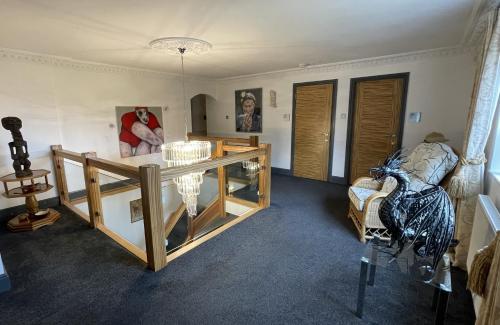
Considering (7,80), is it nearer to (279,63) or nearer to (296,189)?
(279,63)

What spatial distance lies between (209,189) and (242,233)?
1383 millimetres

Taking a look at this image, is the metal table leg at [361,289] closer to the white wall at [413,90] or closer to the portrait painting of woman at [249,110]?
the white wall at [413,90]

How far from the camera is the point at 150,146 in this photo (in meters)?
4.95

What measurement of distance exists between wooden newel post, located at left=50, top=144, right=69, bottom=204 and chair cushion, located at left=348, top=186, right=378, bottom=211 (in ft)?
13.3

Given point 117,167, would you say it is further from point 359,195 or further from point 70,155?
point 359,195

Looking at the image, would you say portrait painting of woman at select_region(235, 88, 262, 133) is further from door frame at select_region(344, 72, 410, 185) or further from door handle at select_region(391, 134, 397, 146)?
door handle at select_region(391, 134, 397, 146)

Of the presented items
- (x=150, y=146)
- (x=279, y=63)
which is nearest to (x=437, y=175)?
(x=279, y=63)

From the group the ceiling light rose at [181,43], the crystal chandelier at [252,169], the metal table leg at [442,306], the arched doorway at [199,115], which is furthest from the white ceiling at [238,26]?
the arched doorway at [199,115]

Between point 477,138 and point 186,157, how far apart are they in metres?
Answer: 2.82

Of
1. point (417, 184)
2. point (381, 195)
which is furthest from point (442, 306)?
point (417, 184)

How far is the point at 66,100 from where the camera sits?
379cm

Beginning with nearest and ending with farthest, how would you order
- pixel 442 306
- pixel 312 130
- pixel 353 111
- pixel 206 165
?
pixel 442 306 → pixel 206 165 → pixel 353 111 → pixel 312 130

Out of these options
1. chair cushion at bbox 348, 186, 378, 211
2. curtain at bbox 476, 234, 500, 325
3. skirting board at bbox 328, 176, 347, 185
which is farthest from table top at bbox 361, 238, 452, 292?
skirting board at bbox 328, 176, 347, 185

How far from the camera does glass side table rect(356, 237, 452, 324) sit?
1.42 m
